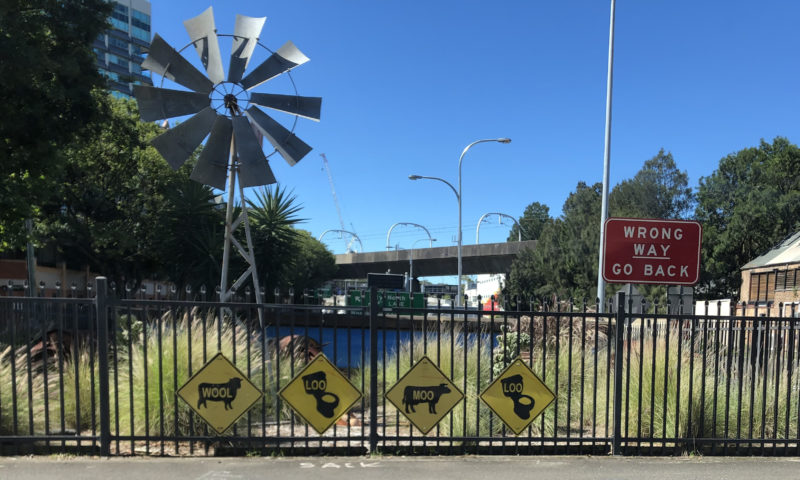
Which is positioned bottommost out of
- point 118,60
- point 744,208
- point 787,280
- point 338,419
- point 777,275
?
point 787,280

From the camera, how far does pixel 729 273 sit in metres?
46.0

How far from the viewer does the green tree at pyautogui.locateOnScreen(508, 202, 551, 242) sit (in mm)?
104125

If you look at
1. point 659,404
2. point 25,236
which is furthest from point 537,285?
point 659,404

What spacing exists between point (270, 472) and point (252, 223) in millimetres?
14984

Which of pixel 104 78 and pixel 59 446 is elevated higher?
pixel 104 78

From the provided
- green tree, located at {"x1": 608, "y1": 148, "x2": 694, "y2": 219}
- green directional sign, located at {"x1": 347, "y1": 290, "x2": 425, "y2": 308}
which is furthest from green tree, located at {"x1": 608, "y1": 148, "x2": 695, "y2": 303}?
green directional sign, located at {"x1": 347, "y1": 290, "x2": 425, "y2": 308}

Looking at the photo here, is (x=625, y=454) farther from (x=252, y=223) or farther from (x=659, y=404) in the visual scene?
(x=252, y=223)

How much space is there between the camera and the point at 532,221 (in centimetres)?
10938

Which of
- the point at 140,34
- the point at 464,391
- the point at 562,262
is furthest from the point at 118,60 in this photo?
the point at 464,391

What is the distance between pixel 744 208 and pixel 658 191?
1041cm

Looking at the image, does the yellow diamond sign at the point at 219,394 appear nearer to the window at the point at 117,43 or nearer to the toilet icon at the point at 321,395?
the toilet icon at the point at 321,395

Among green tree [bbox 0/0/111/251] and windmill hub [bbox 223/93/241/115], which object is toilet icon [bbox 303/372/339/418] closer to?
windmill hub [bbox 223/93/241/115]

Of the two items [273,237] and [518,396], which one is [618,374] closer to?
[518,396]

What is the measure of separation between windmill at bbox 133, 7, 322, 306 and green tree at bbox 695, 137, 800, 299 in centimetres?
4188
